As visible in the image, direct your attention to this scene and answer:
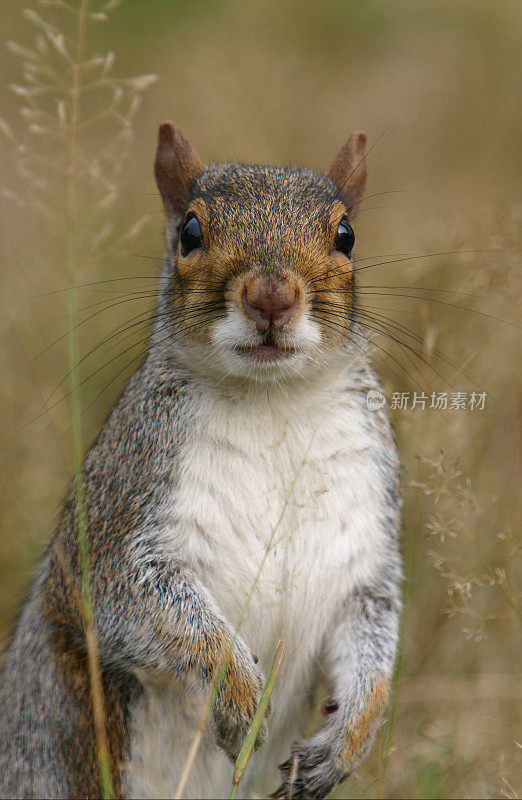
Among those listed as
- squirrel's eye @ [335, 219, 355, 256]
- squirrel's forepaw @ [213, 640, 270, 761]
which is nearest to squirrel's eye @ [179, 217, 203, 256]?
squirrel's eye @ [335, 219, 355, 256]

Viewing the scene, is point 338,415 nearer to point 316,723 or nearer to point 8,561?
point 316,723

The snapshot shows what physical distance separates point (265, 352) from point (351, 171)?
0.82 meters

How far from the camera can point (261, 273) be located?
2242mm

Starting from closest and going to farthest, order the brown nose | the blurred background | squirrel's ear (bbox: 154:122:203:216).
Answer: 1. the brown nose
2. squirrel's ear (bbox: 154:122:203:216)
3. the blurred background

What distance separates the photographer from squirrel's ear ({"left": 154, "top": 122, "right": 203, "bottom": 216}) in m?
2.78

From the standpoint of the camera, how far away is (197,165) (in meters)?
2.82

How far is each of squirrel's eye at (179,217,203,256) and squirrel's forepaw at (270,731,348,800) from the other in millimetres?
1222

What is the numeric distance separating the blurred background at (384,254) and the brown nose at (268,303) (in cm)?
44

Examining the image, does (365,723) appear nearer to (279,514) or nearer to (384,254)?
(279,514)

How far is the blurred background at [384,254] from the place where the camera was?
10.1 ft

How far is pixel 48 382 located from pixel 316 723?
2.09 metres

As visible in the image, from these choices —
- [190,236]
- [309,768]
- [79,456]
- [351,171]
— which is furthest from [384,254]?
[309,768]

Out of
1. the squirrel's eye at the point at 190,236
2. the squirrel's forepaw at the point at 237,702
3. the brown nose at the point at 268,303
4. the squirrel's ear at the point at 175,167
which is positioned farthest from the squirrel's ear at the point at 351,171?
the squirrel's forepaw at the point at 237,702

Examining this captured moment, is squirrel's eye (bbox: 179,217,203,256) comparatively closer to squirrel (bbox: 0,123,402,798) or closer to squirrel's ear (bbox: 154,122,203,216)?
squirrel (bbox: 0,123,402,798)
